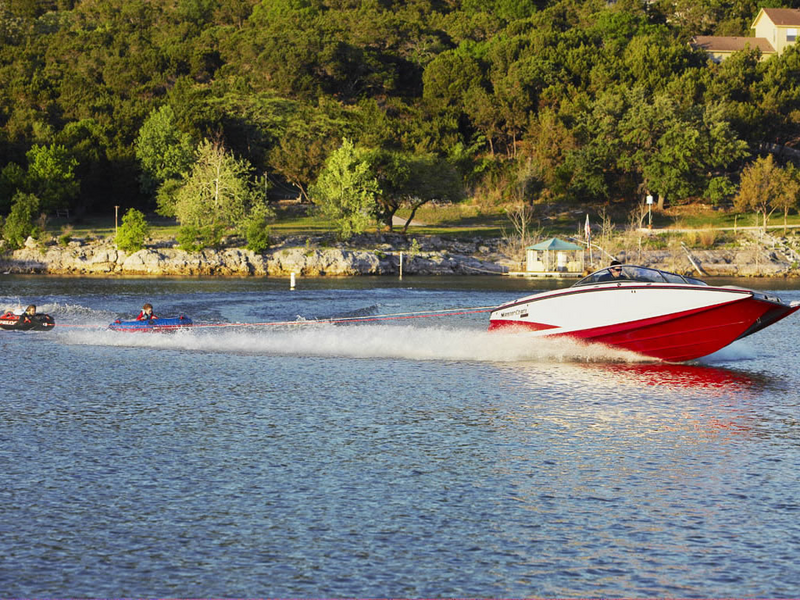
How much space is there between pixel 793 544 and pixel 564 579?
117 inches

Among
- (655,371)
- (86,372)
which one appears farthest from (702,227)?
(86,372)

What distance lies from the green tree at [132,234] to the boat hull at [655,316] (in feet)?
173

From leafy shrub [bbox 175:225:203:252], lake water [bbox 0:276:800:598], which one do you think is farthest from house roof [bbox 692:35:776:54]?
lake water [bbox 0:276:800:598]

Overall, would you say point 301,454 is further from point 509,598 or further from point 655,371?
point 655,371

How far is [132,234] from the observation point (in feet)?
239

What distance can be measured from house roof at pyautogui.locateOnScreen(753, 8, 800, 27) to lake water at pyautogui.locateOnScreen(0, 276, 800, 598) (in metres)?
131

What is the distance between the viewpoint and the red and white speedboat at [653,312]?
23.3 meters

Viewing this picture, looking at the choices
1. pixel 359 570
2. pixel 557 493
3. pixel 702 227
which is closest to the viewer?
pixel 359 570

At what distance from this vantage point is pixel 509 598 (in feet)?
30.0

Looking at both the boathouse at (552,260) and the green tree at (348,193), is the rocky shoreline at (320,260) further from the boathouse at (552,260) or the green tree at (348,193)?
the boathouse at (552,260)

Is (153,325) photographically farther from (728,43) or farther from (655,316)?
(728,43)

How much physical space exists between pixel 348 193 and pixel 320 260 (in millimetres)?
7129

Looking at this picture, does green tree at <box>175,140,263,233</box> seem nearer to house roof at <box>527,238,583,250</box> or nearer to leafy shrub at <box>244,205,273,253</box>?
leafy shrub at <box>244,205,273,253</box>

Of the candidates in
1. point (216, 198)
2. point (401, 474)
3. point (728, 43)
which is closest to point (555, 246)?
point (216, 198)
